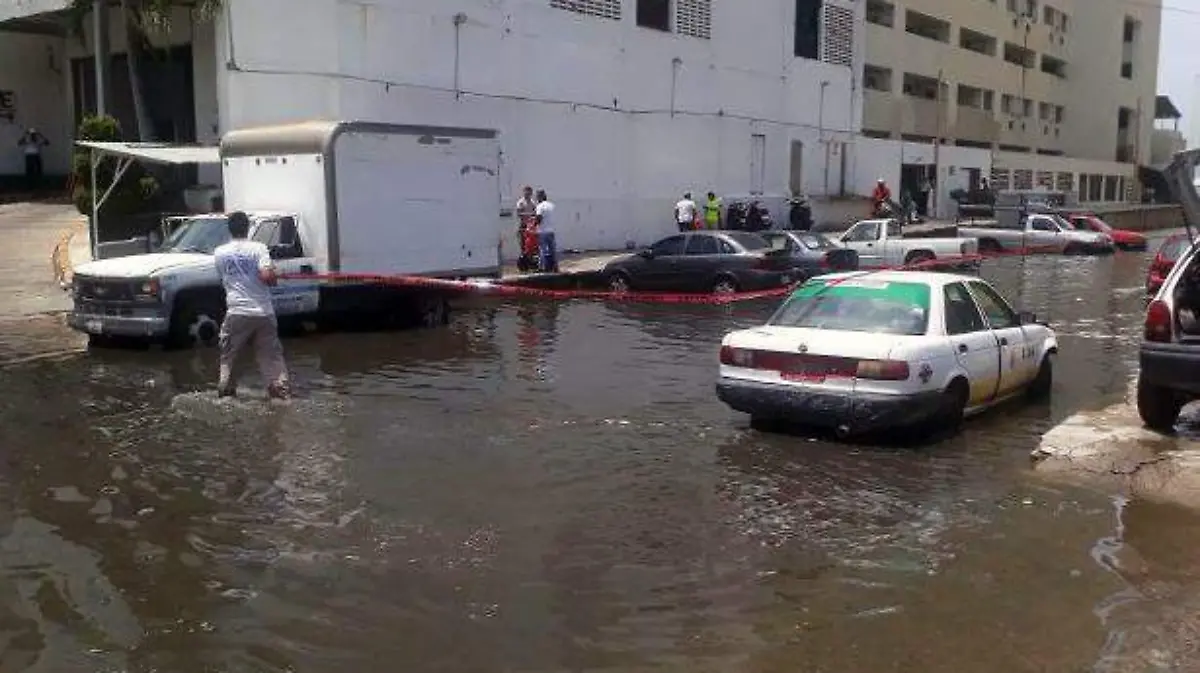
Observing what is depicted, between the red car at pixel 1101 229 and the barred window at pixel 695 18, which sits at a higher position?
the barred window at pixel 695 18

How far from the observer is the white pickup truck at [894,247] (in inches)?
1003

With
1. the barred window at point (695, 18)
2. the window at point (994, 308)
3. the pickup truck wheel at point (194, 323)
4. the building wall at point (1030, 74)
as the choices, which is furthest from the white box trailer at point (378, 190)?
the building wall at point (1030, 74)

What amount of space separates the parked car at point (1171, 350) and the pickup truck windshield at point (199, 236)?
1079cm

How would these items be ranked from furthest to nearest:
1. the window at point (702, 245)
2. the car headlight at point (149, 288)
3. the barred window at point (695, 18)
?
1. the barred window at point (695, 18)
2. the window at point (702, 245)
3. the car headlight at point (149, 288)

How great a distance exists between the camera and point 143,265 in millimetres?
14133

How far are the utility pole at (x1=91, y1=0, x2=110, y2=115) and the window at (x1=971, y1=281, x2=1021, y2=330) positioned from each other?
73.8 ft

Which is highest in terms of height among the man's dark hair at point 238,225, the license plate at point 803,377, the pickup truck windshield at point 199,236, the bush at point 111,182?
the bush at point 111,182

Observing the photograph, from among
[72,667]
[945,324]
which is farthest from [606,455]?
[72,667]

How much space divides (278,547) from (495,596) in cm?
147

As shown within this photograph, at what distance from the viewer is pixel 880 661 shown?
487 centimetres

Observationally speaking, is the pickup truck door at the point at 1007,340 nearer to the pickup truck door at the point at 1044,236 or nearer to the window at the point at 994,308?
the window at the point at 994,308

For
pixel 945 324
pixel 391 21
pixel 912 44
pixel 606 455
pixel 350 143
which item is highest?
pixel 912 44

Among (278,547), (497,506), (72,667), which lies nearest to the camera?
(72,667)

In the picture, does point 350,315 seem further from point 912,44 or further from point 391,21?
point 912,44
